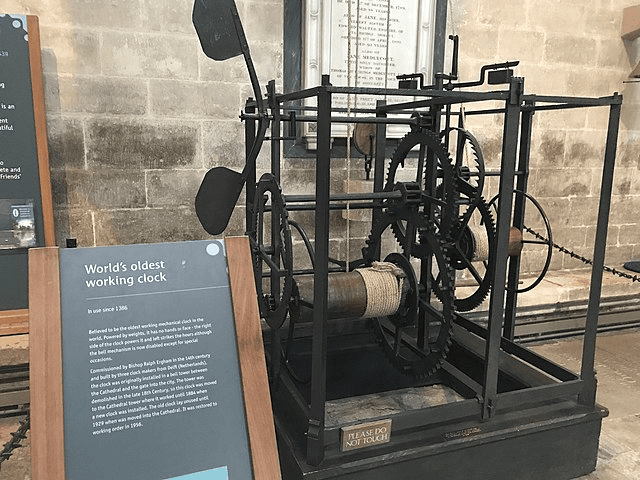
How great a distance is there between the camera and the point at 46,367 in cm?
129

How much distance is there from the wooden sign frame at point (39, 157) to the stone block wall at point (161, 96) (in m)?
0.17

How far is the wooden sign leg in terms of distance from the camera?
1.25 meters

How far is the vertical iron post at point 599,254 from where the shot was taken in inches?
77.5

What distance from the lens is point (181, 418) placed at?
53.2 inches

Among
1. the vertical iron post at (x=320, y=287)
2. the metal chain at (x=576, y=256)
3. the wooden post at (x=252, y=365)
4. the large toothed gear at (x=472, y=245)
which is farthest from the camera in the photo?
the metal chain at (x=576, y=256)

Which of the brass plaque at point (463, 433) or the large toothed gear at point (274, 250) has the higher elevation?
→ the large toothed gear at point (274, 250)

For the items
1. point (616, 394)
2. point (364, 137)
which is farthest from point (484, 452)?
point (364, 137)

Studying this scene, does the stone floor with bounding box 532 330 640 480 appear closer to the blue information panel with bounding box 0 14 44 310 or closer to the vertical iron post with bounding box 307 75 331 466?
the vertical iron post with bounding box 307 75 331 466

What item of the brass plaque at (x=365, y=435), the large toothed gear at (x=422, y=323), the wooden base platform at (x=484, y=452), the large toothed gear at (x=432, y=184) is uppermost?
the large toothed gear at (x=432, y=184)

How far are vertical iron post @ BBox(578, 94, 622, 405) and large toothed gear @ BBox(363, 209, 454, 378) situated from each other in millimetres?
506

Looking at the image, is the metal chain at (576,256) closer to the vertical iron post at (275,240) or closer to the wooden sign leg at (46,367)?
the vertical iron post at (275,240)

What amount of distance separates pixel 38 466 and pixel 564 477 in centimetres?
173

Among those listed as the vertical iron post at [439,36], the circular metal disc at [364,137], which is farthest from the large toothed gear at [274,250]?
the vertical iron post at [439,36]

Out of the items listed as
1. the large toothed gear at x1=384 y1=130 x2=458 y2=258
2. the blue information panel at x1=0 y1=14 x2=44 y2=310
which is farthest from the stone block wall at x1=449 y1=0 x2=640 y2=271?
the blue information panel at x1=0 y1=14 x2=44 y2=310
